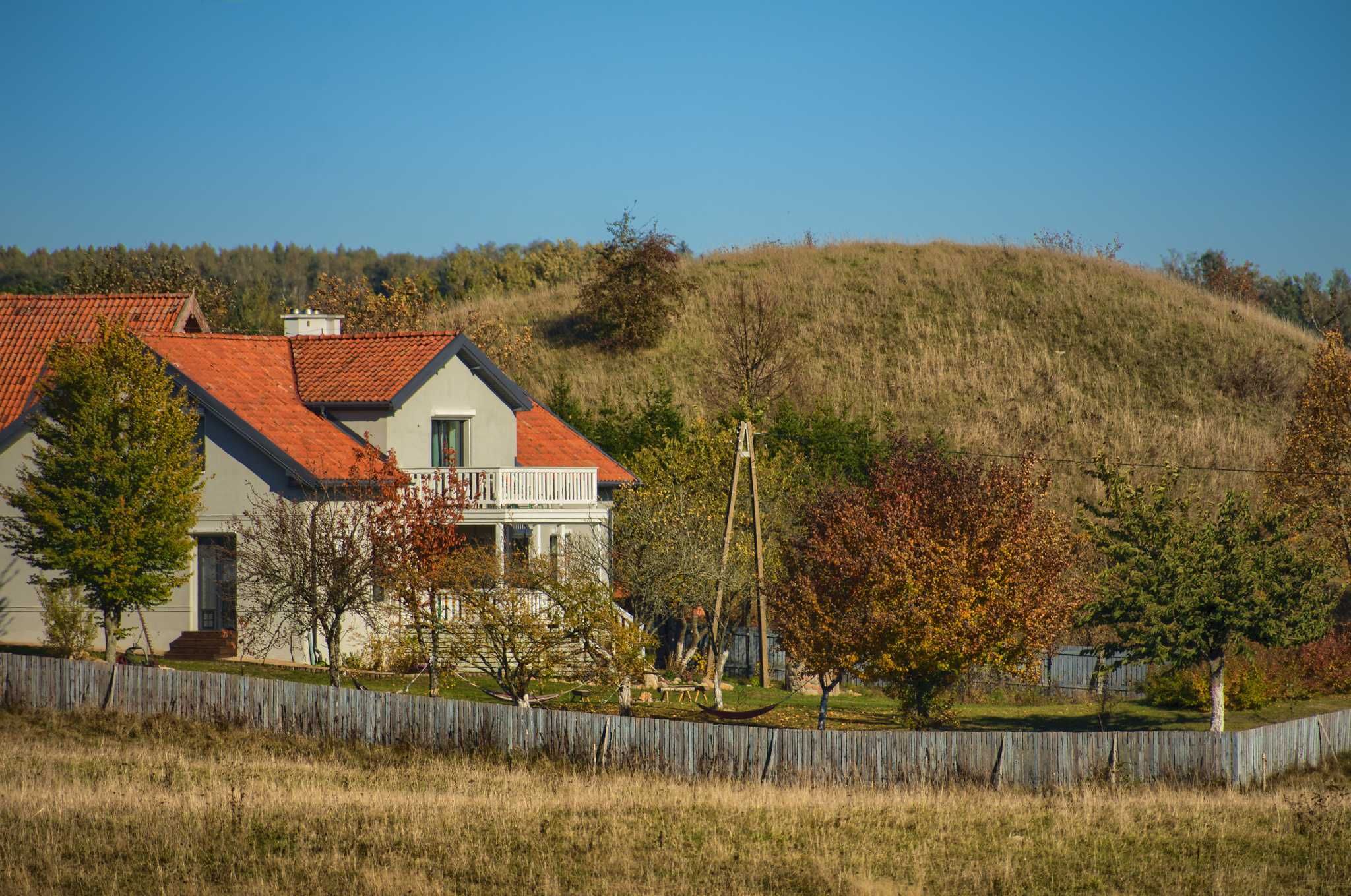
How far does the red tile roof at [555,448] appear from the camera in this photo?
39.8 meters

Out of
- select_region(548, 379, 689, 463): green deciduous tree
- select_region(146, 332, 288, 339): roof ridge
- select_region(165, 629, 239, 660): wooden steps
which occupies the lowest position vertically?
select_region(165, 629, 239, 660): wooden steps

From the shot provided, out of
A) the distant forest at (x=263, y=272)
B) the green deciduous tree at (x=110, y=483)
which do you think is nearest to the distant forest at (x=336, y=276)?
the distant forest at (x=263, y=272)

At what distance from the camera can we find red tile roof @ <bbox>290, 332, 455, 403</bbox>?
35.3 metres

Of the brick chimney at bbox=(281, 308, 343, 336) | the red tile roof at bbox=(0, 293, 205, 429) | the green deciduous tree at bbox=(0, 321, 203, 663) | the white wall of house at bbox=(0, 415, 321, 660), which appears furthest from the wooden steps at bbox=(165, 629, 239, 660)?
the brick chimney at bbox=(281, 308, 343, 336)

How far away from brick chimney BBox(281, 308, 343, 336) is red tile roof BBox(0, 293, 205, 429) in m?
2.78

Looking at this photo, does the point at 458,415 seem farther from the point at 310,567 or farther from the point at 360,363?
the point at 310,567

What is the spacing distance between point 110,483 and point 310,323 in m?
12.3

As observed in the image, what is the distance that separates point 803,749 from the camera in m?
22.9

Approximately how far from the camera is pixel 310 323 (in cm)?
4106

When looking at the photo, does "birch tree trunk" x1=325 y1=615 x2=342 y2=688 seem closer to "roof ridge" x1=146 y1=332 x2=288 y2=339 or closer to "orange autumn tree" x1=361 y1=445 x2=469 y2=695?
"orange autumn tree" x1=361 y1=445 x2=469 y2=695

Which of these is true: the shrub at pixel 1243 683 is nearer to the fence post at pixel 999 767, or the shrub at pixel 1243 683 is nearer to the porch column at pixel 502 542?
the fence post at pixel 999 767

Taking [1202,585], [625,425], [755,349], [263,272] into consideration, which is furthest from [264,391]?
[263,272]

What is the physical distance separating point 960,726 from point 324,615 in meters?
14.0

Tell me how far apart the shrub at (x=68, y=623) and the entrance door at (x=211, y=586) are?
251 centimetres
